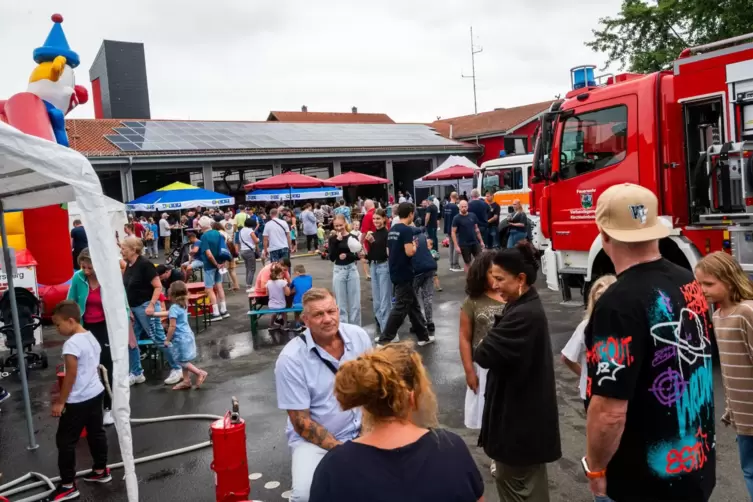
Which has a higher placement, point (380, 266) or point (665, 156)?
point (665, 156)

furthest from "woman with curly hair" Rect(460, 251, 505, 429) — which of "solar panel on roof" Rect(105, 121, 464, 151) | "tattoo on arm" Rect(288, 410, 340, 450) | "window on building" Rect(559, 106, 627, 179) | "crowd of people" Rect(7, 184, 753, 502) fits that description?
"solar panel on roof" Rect(105, 121, 464, 151)

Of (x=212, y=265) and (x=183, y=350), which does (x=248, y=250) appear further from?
(x=183, y=350)

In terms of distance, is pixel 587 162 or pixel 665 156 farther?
pixel 587 162

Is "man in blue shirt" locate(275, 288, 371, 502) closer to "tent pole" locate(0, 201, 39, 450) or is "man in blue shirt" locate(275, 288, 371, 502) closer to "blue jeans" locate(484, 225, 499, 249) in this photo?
"tent pole" locate(0, 201, 39, 450)

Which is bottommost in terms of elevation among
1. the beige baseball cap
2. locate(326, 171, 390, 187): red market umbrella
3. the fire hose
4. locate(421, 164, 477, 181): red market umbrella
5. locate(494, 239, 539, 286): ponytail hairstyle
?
the fire hose

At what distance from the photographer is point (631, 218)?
2.26m

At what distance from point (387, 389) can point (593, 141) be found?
6079mm

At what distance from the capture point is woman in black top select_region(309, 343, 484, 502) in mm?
1764

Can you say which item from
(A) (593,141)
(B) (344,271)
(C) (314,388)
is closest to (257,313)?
(B) (344,271)

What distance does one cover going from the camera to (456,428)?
515cm

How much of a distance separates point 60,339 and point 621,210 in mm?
10199

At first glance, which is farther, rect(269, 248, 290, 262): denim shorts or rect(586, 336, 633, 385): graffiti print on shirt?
rect(269, 248, 290, 262): denim shorts

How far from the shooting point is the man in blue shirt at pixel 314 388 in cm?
317

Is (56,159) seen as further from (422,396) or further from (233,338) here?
(233,338)
